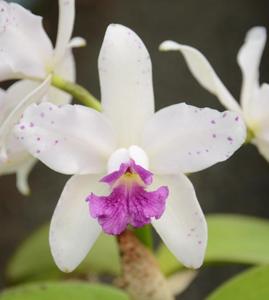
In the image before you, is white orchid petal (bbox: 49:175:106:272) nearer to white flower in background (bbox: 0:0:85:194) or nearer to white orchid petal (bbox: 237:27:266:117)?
white flower in background (bbox: 0:0:85:194)

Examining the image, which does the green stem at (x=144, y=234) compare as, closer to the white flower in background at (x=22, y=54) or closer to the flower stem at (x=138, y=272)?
the flower stem at (x=138, y=272)

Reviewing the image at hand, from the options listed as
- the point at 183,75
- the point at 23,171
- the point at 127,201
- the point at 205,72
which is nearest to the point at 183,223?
the point at 127,201

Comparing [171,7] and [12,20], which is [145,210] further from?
[171,7]

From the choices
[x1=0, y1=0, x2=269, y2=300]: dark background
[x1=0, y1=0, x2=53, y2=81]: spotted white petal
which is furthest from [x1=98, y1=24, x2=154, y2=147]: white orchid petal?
[x1=0, y1=0, x2=269, y2=300]: dark background

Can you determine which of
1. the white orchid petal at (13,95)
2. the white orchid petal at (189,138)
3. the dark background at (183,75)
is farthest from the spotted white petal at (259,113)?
the dark background at (183,75)

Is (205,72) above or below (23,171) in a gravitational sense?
above

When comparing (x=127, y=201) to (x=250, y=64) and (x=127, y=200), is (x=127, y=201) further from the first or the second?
(x=250, y=64)

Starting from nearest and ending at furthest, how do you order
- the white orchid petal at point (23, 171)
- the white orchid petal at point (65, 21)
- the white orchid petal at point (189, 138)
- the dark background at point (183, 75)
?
the white orchid petal at point (189, 138) < the white orchid petal at point (65, 21) < the white orchid petal at point (23, 171) < the dark background at point (183, 75)
